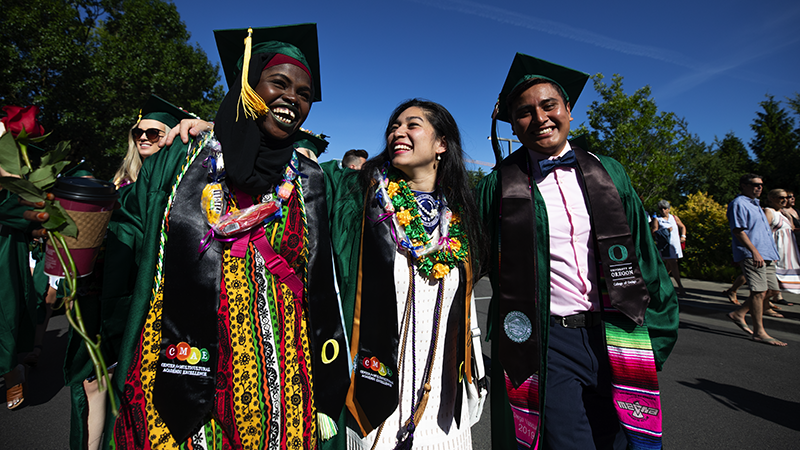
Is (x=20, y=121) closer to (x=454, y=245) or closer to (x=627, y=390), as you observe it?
(x=454, y=245)

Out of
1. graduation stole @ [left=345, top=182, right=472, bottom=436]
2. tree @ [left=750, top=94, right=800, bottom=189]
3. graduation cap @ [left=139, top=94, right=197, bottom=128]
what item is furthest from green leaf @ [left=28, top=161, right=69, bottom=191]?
tree @ [left=750, top=94, right=800, bottom=189]

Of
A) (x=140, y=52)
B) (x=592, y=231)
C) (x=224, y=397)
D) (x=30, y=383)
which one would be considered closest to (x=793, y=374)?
(x=592, y=231)

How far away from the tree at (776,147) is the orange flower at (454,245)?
87.5 ft

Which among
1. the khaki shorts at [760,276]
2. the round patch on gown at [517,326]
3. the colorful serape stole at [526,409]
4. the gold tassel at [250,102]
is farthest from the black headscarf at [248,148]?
the khaki shorts at [760,276]

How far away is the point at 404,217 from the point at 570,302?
3.01 feet

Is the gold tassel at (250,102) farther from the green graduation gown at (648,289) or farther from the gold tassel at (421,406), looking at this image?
the gold tassel at (421,406)

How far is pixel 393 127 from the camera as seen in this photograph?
92.0 inches

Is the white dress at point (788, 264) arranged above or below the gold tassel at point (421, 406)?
above

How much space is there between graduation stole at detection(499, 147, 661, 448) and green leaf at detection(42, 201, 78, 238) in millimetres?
1712

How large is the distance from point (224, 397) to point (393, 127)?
159 cm

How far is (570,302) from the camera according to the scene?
6.46 ft

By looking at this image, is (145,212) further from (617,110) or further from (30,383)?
(617,110)

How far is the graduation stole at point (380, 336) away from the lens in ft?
6.18

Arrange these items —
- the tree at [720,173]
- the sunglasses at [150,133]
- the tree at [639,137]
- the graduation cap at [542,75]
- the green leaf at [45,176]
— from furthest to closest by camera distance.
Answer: the tree at [720,173]
the tree at [639,137]
the sunglasses at [150,133]
the graduation cap at [542,75]
the green leaf at [45,176]
